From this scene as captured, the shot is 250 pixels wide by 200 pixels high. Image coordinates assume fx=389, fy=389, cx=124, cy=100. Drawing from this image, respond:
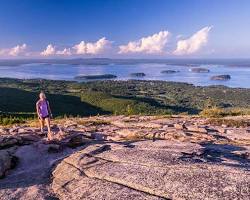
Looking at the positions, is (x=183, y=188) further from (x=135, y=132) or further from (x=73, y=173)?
(x=135, y=132)

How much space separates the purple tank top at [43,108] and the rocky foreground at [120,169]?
3.99 feet

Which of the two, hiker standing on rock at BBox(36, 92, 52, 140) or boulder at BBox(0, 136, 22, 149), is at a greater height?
hiker standing on rock at BBox(36, 92, 52, 140)

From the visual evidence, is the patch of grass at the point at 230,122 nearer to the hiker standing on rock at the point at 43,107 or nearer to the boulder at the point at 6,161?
the hiker standing on rock at the point at 43,107

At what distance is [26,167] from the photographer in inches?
627

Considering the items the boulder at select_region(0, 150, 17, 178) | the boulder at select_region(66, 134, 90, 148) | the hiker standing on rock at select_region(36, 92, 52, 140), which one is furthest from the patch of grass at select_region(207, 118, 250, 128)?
the boulder at select_region(0, 150, 17, 178)

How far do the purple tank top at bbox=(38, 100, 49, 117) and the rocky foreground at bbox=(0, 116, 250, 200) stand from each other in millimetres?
1217

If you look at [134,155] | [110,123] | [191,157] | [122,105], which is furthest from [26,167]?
[122,105]

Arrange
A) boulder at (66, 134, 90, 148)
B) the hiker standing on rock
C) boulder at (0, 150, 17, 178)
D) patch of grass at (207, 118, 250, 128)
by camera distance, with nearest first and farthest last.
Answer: boulder at (0, 150, 17, 178), boulder at (66, 134, 90, 148), the hiker standing on rock, patch of grass at (207, 118, 250, 128)

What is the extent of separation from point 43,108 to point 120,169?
26.7ft

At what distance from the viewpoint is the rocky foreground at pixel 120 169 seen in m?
11.5

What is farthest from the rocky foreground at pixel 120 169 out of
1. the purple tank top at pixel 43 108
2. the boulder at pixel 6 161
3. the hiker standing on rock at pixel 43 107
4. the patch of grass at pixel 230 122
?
the patch of grass at pixel 230 122

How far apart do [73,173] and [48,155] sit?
10.9 ft

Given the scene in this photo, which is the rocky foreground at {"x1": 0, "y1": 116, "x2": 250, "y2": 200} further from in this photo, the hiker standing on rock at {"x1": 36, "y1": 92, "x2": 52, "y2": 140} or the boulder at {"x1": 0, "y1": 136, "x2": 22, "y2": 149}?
the hiker standing on rock at {"x1": 36, "y1": 92, "x2": 52, "y2": 140}

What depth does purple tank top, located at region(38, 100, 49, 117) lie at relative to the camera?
1998 cm
